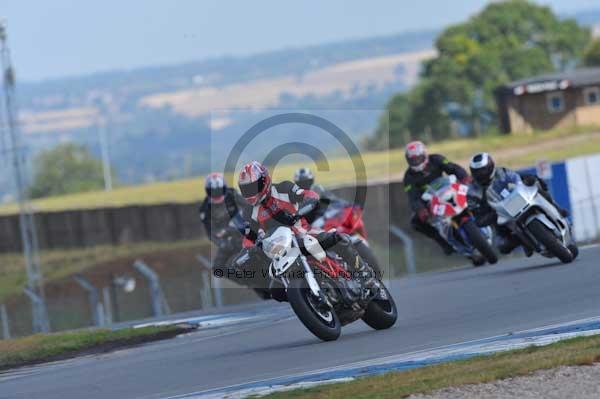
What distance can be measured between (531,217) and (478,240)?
241 centimetres

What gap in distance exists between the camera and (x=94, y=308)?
20.8 metres

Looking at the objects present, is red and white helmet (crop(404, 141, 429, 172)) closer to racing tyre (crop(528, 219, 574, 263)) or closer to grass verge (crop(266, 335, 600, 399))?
racing tyre (crop(528, 219, 574, 263))

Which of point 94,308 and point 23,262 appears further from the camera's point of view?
point 23,262

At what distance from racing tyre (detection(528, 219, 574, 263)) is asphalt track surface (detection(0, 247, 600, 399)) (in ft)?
0.82

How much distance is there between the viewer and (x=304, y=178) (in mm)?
17641

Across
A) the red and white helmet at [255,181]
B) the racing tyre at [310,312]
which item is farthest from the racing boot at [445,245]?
the red and white helmet at [255,181]

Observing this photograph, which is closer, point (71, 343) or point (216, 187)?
point (71, 343)

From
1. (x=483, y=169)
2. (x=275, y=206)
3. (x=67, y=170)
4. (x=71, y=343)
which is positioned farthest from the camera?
(x=67, y=170)

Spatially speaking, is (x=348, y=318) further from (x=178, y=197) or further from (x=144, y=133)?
(x=144, y=133)

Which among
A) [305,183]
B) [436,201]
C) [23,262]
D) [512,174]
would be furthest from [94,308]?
[23,262]

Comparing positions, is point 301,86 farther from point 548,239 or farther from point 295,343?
point 295,343

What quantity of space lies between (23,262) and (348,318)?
37092 mm

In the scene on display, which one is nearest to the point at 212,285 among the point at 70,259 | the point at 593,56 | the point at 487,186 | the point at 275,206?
the point at 487,186

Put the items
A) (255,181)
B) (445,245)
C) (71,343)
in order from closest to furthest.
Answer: (255,181) → (71,343) → (445,245)
